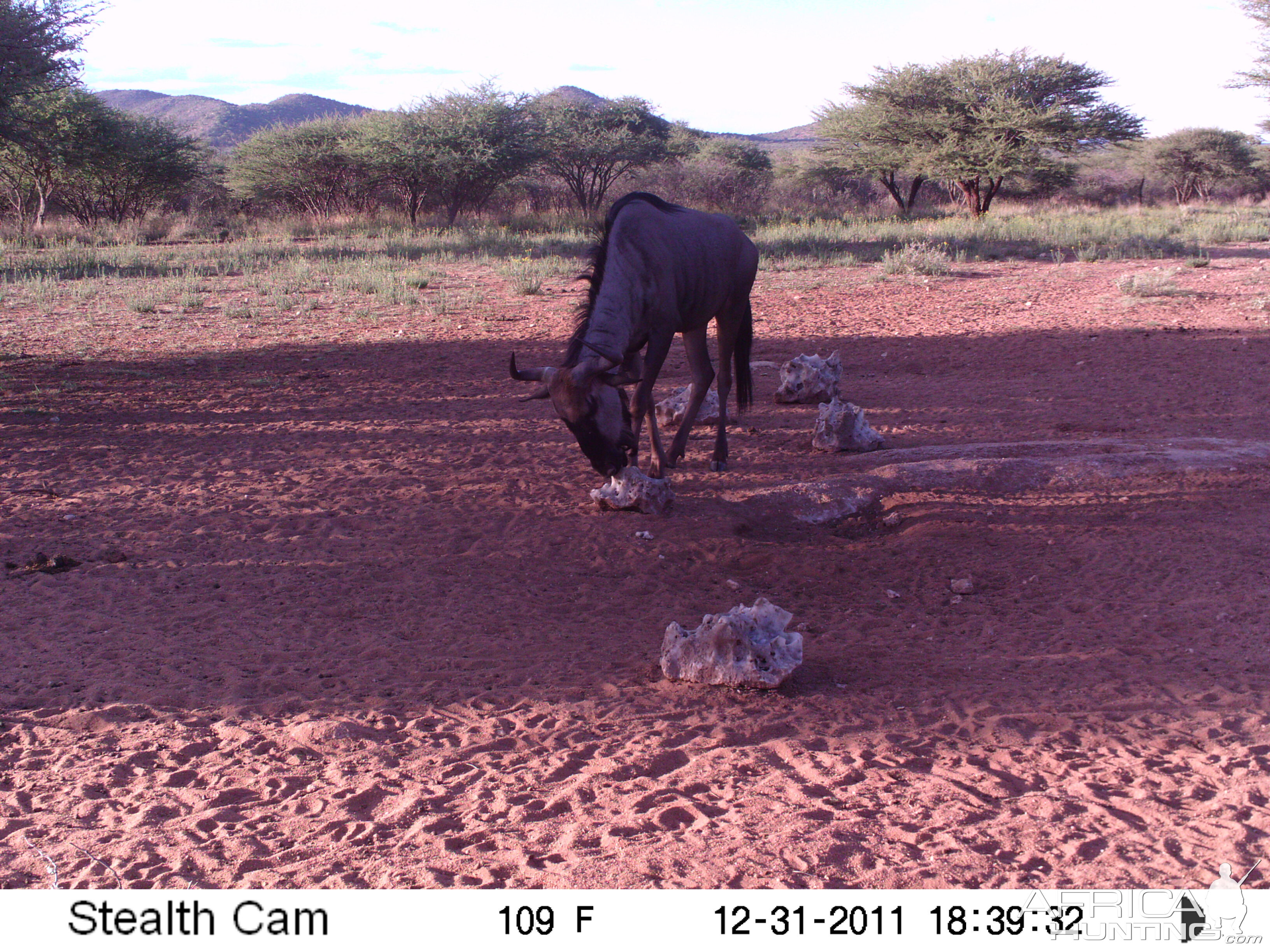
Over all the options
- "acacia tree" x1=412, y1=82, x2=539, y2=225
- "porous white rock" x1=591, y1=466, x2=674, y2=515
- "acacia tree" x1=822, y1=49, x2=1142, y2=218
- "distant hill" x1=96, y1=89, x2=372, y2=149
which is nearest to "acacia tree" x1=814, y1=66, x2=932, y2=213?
"acacia tree" x1=822, y1=49, x2=1142, y2=218

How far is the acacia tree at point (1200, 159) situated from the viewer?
37406 mm

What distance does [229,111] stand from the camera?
92.3 meters

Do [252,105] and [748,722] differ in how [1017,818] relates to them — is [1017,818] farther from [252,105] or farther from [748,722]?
[252,105]

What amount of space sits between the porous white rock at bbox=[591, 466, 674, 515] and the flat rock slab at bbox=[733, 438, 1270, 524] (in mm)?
585

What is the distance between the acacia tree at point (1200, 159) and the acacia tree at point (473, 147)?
2792 centimetres

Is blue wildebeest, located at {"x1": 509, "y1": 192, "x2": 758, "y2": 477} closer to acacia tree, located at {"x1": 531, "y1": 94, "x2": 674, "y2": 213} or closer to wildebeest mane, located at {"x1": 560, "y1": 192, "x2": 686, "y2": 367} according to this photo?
wildebeest mane, located at {"x1": 560, "y1": 192, "x2": 686, "y2": 367}

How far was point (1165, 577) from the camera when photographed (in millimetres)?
4656

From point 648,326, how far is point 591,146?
90.7 feet

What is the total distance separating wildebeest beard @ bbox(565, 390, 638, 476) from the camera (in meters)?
5.17

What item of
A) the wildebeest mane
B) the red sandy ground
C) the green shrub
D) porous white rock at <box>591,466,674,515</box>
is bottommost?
the red sandy ground

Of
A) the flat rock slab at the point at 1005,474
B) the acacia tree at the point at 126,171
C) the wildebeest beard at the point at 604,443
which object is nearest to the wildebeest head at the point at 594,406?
the wildebeest beard at the point at 604,443

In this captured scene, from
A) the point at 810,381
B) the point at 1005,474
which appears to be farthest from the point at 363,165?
the point at 1005,474

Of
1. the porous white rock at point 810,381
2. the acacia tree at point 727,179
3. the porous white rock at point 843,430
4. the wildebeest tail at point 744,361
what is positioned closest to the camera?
the porous white rock at point 843,430

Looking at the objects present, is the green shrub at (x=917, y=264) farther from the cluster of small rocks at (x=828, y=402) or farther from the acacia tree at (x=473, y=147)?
the acacia tree at (x=473, y=147)
